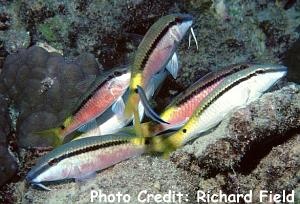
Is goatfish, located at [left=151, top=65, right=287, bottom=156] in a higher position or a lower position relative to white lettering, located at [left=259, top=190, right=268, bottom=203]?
higher

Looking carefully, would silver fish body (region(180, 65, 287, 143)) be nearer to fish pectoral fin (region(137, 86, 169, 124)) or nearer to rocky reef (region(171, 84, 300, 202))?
rocky reef (region(171, 84, 300, 202))

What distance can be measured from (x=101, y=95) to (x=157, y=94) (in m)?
1.51

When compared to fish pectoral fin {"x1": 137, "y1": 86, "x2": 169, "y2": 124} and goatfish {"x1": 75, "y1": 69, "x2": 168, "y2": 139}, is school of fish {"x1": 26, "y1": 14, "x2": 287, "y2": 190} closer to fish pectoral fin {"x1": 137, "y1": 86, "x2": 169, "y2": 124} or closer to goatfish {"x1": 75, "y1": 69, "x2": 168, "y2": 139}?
fish pectoral fin {"x1": 137, "y1": 86, "x2": 169, "y2": 124}

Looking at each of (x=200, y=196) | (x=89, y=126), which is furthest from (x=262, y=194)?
(x=89, y=126)

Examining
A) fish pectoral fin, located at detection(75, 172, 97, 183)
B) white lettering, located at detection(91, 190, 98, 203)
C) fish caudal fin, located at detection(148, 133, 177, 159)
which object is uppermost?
fish caudal fin, located at detection(148, 133, 177, 159)

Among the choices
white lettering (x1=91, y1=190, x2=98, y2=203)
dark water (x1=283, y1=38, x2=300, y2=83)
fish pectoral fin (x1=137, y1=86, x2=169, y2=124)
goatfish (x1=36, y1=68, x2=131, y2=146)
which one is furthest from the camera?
dark water (x1=283, y1=38, x2=300, y2=83)

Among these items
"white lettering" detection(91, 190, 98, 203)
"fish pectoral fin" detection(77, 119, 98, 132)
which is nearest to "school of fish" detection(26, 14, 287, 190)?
"white lettering" detection(91, 190, 98, 203)

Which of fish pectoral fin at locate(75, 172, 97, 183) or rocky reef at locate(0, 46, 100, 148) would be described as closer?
fish pectoral fin at locate(75, 172, 97, 183)

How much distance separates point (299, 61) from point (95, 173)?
3600 mm

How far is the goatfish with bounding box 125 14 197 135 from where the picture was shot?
2.81 m

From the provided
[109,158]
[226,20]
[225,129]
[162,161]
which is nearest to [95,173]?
[109,158]

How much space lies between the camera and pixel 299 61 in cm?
514

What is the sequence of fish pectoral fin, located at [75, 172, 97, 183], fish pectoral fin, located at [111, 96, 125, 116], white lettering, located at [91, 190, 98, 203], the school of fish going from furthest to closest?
1. fish pectoral fin, located at [111, 96, 125, 116]
2. fish pectoral fin, located at [75, 172, 97, 183]
3. the school of fish
4. white lettering, located at [91, 190, 98, 203]

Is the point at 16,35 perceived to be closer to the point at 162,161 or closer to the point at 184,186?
the point at 162,161
